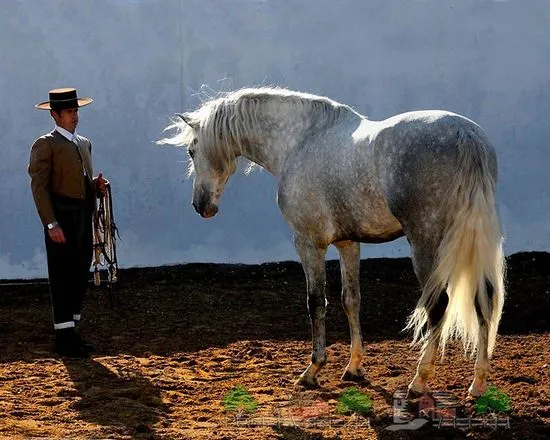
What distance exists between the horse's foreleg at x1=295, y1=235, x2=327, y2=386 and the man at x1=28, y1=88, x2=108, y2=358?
63.2 inches

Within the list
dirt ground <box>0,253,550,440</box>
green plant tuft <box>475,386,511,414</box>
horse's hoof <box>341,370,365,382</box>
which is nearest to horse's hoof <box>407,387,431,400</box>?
dirt ground <box>0,253,550,440</box>

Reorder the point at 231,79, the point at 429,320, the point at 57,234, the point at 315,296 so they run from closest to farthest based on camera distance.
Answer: the point at 429,320 < the point at 315,296 < the point at 57,234 < the point at 231,79

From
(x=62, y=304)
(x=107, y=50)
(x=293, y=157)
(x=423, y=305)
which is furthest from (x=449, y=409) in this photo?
(x=107, y=50)

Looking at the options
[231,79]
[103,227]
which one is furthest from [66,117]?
[231,79]

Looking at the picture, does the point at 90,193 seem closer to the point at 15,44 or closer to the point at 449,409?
the point at 449,409

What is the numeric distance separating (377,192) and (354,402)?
1027mm

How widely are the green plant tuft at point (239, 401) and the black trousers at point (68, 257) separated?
151cm

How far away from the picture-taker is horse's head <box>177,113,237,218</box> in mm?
5566

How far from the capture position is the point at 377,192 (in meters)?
4.61

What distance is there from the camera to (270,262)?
963cm

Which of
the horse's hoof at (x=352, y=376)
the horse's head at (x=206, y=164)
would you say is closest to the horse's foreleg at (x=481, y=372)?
the horse's hoof at (x=352, y=376)

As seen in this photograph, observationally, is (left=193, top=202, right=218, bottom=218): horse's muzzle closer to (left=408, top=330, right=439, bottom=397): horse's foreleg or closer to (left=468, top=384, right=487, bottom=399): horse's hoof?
(left=408, top=330, right=439, bottom=397): horse's foreleg

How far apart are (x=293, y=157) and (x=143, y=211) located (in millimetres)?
4525

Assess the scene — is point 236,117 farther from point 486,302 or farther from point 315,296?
point 486,302
